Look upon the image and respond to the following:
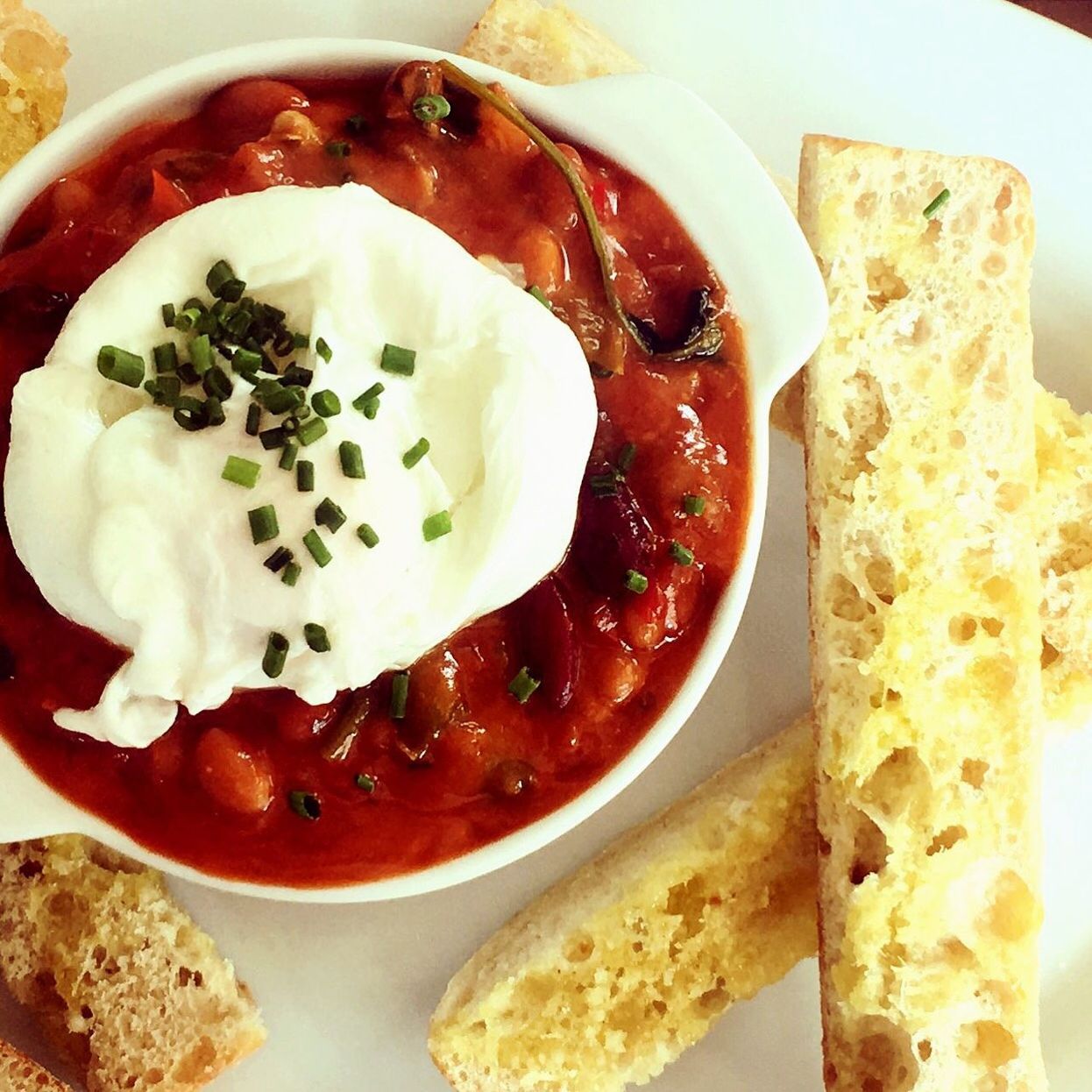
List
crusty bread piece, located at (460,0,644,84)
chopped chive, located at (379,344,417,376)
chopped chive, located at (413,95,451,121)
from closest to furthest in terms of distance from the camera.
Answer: chopped chive, located at (379,344,417,376) → chopped chive, located at (413,95,451,121) → crusty bread piece, located at (460,0,644,84)

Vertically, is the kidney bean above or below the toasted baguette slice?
above

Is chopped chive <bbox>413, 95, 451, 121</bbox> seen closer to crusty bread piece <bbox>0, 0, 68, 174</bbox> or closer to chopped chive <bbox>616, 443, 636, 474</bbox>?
chopped chive <bbox>616, 443, 636, 474</bbox>

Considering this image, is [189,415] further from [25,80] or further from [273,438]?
[25,80]

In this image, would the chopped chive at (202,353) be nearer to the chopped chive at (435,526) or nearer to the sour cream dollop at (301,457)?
the sour cream dollop at (301,457)

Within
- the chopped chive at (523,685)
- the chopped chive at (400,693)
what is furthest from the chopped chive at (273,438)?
the chopped chive at (523,685)

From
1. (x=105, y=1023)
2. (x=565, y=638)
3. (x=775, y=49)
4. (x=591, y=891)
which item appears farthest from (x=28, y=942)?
(x=775, y=49)

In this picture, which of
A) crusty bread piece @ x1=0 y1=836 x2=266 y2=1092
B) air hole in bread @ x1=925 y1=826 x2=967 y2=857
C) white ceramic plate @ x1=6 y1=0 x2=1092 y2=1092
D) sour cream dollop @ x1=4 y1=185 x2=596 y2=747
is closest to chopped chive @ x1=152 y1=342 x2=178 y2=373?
sour cream dollop @ x1=4 y1=185 x2=596 y2=747

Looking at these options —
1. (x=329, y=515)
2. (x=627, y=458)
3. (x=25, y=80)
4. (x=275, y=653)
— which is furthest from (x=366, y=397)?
(x=25, y=80)
